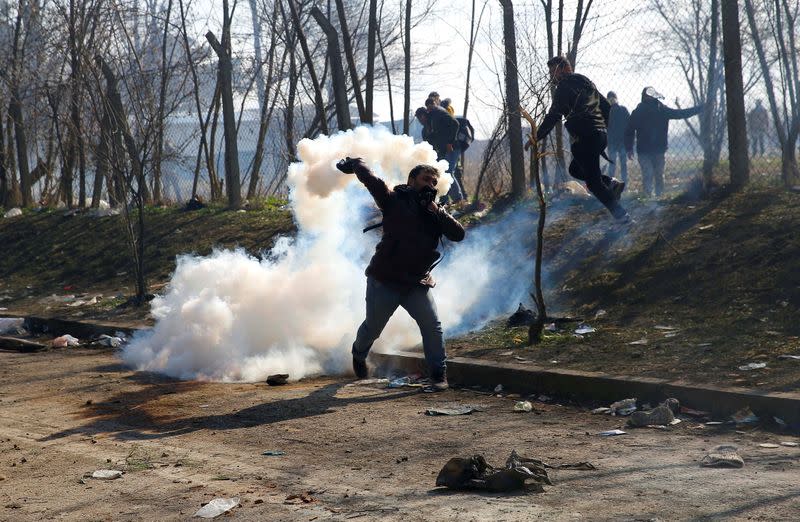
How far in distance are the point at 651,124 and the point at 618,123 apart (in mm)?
1574

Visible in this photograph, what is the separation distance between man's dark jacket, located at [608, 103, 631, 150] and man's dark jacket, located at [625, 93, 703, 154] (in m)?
0.85

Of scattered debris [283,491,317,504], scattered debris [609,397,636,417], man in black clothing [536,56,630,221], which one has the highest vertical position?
man in black clothing [536,56,630,221]

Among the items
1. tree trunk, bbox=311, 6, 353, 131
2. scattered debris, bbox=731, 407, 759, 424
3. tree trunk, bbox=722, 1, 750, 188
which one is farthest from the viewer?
tree trunk, bbox=311, 6, 353, 131

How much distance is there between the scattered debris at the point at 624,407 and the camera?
20.5ft

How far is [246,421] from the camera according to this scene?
6.38 m

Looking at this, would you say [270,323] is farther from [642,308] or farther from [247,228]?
[247,228]

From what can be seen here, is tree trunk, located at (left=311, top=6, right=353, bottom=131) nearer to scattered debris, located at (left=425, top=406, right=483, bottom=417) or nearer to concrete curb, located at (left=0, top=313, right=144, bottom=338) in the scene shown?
concrete curb, located at (left=0, top=313, right=144, bottom=338)

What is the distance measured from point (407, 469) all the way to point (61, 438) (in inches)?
93.0

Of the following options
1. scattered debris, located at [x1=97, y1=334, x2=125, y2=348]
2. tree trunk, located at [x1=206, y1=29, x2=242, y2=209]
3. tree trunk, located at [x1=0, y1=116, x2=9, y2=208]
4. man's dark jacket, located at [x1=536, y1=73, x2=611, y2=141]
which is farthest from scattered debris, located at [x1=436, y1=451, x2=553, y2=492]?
tree trunk, located at [x1=0, y1=116, x2=9, y2=208]

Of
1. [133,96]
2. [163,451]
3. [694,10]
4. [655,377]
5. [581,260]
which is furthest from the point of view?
[694,10]


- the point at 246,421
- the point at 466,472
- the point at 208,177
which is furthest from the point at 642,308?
the point at 208,177

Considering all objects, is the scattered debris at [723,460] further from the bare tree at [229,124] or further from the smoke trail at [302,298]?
the bare tree at [229,124]

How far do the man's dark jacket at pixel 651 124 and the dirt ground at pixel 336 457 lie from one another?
250 inches

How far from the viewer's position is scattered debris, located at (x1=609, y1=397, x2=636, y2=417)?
20.5 feet
